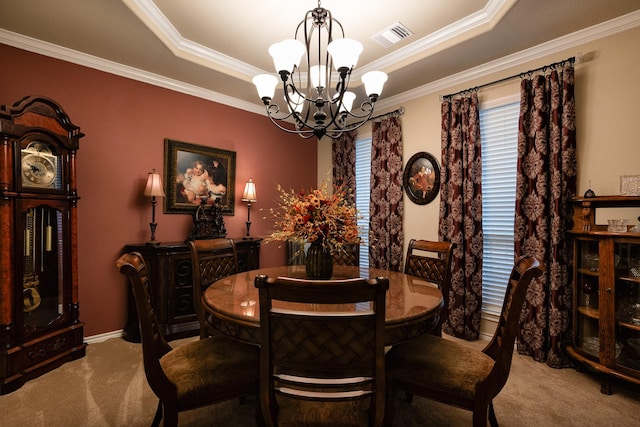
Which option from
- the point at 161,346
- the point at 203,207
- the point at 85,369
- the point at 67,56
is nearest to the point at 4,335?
the point at 85,369

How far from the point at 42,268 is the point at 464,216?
375cm

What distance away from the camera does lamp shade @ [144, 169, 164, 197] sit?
10.5 ft

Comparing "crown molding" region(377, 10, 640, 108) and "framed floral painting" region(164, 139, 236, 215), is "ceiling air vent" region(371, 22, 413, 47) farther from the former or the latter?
"framed floral painting" region(164, 139, 236, 215)

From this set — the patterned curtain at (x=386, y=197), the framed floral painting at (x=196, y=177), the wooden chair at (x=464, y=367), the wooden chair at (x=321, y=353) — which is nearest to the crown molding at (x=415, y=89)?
the patterned curtain at (x=386, y=197)

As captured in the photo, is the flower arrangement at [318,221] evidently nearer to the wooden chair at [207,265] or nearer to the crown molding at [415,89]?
the wooden chair at [207,265]

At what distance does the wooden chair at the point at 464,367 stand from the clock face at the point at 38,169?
2.87 m

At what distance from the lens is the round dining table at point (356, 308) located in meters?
1.38

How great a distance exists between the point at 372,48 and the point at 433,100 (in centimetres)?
100

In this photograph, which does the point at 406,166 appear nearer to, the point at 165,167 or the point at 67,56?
the point at 165,167

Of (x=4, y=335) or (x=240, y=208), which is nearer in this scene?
(x=4, y=335)

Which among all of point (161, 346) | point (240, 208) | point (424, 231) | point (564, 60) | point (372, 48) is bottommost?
point (161, 346)

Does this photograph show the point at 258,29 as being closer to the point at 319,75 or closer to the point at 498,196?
the point at 319,75

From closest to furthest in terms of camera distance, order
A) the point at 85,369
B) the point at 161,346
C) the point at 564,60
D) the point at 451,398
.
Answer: the point at 451,398
the point at 161,346
the point at 85,369
the point at 564,60

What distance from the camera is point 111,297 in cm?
321
